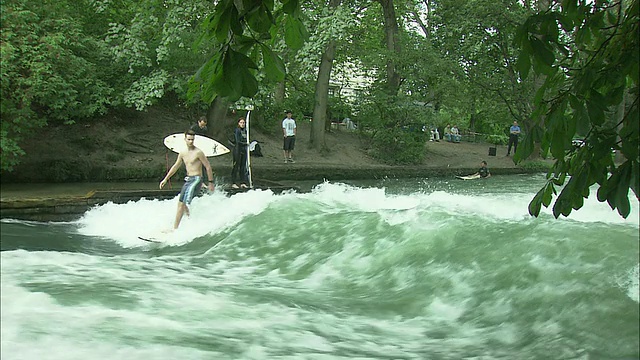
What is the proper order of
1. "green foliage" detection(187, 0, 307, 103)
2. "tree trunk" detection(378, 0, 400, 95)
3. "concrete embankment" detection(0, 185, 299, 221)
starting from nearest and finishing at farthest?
"green foliage" detection(187, 0, 307, 103) < "concrete embankment" detection(0, 185, 299, 221) < "tree trunk" detection(378, 0, 400, 95)

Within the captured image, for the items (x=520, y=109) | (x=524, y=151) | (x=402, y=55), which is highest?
(x=402, y=55)

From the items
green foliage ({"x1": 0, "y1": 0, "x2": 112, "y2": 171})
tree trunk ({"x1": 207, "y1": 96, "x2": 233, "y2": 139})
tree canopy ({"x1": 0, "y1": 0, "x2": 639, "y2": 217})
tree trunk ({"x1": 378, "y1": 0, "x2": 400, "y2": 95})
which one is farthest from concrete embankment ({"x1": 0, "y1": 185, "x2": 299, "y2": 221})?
tree trunk ({"x1": 378, "y1": 0, "x2": 400, "y2": 95})

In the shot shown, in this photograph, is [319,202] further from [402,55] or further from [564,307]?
[402,55]

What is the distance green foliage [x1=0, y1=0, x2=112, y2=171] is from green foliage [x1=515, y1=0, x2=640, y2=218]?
14284 millimetres

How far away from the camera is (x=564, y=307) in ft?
21.6

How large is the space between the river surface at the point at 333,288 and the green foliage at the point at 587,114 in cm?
300

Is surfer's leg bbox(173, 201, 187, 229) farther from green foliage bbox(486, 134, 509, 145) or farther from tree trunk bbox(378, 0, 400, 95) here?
green foliage bbox(486, 134, 509, 145)

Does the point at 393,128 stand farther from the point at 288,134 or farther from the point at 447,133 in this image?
the point at 447,133

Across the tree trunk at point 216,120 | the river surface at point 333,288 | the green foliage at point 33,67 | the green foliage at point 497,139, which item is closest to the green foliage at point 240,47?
the river surface at point 333,288

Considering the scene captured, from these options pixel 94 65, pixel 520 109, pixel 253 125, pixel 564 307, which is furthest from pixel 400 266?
pixel 520 109

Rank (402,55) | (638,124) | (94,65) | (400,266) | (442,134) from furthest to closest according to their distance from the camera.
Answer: (442,134)
(402,55)
(94,65)
(400,266)
(638,124)

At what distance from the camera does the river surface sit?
5.76m

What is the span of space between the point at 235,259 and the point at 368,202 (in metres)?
5.87

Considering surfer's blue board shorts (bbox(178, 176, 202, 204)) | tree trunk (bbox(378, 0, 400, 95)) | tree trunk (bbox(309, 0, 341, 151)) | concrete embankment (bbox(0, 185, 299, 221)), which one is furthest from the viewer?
tree trunk (bbox(378, 0, 400, 95))
